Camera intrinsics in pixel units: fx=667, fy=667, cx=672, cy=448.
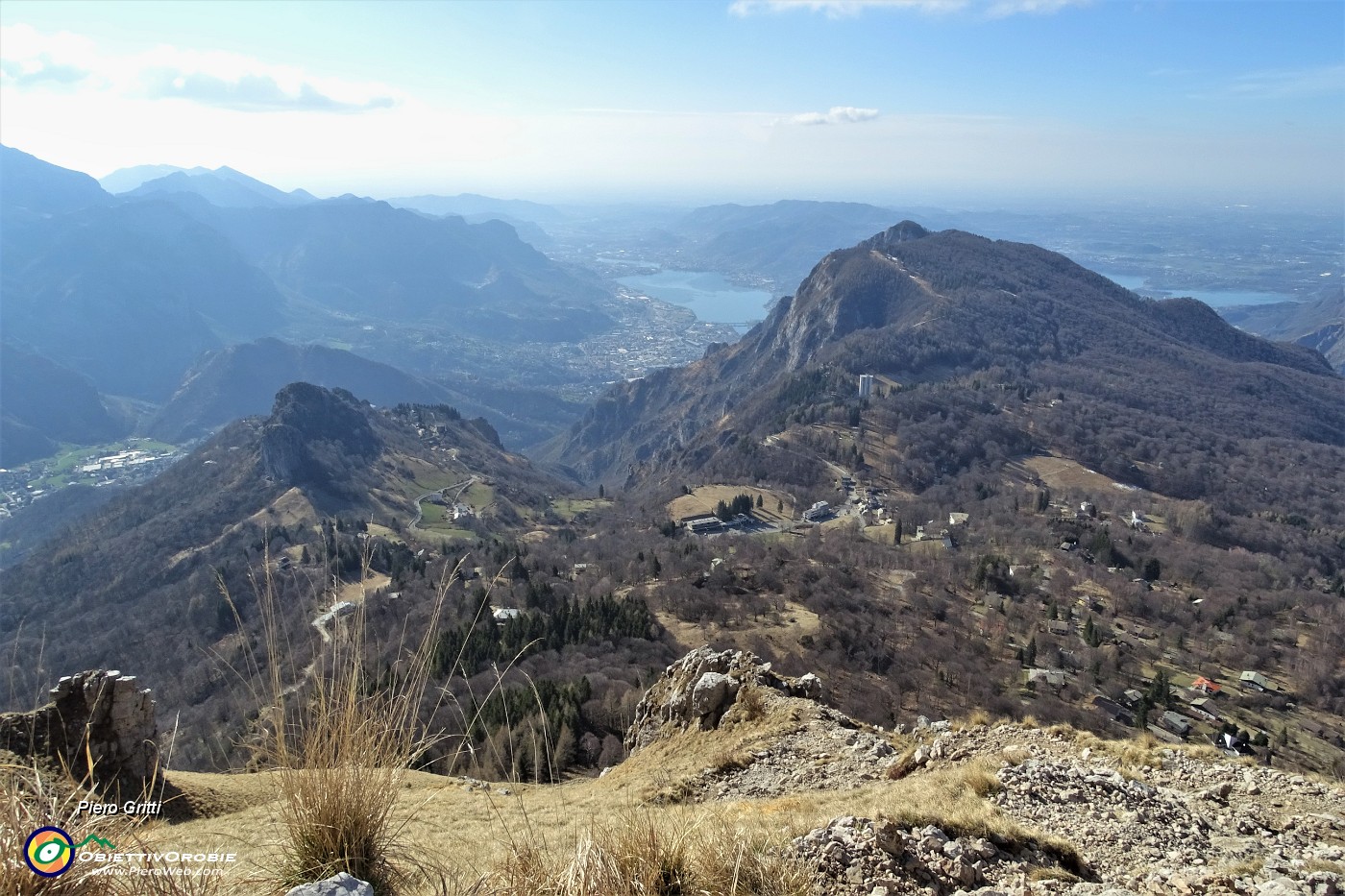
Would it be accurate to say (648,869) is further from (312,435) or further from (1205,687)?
(312,435)

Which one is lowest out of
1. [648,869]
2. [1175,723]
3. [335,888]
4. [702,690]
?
[1175,723]

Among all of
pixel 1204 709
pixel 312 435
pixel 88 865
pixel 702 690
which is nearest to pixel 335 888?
pixel 88 865

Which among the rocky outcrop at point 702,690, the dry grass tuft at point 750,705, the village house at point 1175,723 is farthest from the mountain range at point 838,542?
the dry grass tuft at point 750,705

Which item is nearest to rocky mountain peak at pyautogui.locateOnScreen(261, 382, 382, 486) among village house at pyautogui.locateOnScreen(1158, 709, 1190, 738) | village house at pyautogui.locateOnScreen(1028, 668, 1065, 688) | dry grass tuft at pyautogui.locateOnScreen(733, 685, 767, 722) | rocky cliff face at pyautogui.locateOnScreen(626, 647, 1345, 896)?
village house at pyautogui.locateOnScreen(1028, 668, 1065, 688)

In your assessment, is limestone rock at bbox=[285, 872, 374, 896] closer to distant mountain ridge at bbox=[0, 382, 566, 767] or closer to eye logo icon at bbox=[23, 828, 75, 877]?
eye logo icon at bbox=[23, 828, 75, 877]

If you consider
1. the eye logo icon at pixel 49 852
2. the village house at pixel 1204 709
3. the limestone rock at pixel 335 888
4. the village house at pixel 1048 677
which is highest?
the eye logo icon at pixel 49 852

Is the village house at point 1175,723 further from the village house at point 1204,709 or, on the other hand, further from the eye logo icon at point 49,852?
the eye logo icon at point 49,852

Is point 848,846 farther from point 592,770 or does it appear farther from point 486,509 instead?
point 486,509
